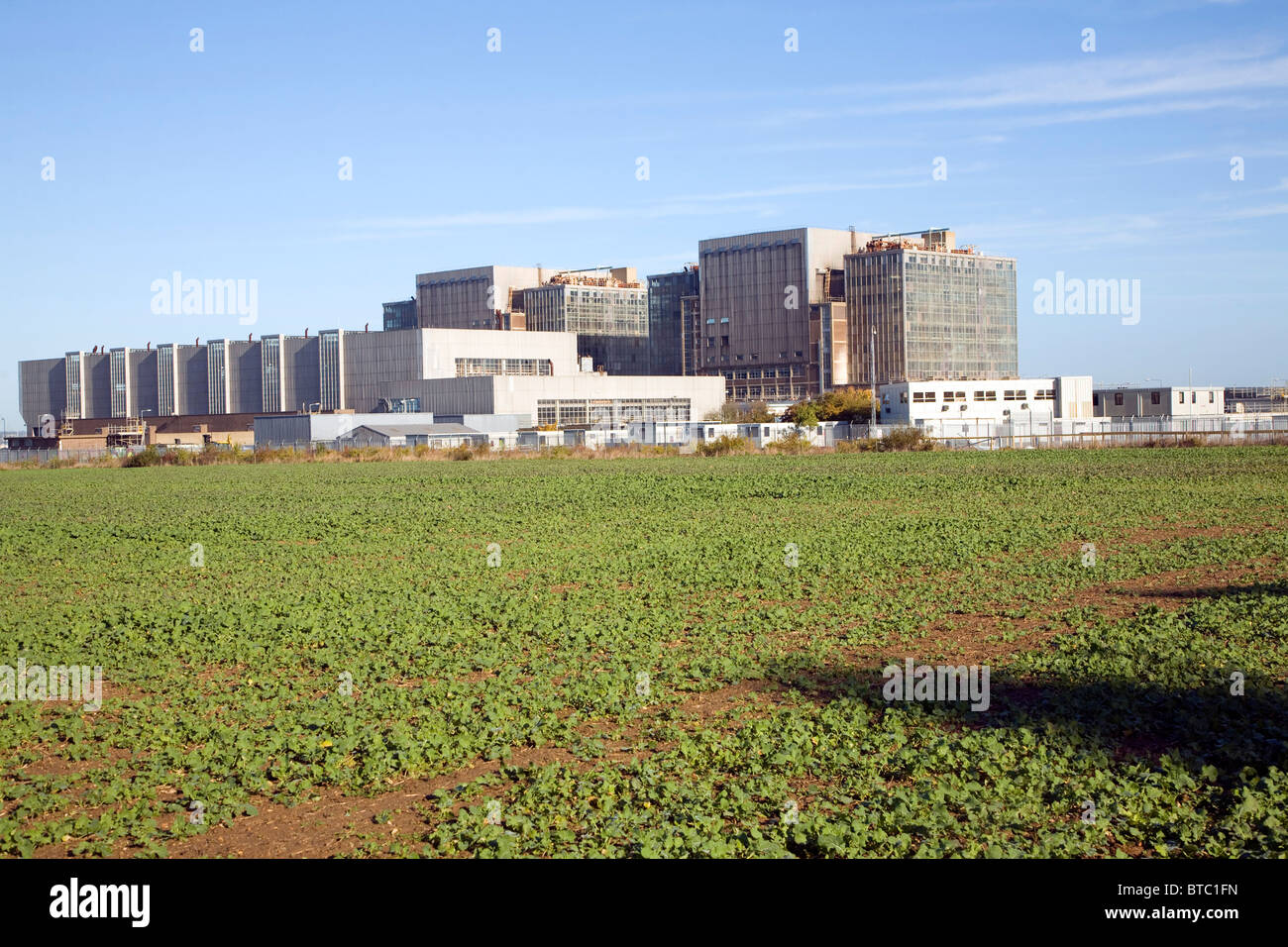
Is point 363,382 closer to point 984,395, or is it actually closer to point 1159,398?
point 984,395

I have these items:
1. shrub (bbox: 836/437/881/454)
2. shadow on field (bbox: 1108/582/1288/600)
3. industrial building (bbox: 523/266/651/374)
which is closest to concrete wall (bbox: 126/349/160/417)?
industrial building (bbox: 523/266/651/374)

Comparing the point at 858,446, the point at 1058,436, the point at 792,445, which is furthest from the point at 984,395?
the point at 792,445

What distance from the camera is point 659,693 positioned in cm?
1252

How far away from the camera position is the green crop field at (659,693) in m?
8.58

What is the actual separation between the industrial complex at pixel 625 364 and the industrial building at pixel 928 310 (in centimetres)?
25

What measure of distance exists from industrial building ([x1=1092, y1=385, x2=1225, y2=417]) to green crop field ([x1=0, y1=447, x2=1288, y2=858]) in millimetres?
95338

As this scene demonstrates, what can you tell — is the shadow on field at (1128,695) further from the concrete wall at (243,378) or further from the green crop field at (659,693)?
the concrete wall at (243,378)

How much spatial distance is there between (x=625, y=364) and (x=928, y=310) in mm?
44534

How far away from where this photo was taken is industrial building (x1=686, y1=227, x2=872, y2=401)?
15038cm

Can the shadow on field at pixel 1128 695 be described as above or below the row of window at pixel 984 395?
below

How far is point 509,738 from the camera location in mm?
10961

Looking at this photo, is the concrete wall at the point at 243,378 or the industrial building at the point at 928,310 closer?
the concrete wall at the point at 243,378

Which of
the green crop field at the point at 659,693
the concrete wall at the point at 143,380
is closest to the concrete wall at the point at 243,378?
the concrete wall at the point at 143,380

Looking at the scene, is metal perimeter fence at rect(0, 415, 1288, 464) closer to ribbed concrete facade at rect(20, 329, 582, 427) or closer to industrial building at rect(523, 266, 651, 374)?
ribbed concrete facade at rect(20, 329, 582, 427)
